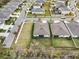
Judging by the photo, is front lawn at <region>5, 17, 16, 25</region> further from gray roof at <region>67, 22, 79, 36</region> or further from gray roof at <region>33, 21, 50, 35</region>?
gray roof at <region>67, 22, 79, 36</region>

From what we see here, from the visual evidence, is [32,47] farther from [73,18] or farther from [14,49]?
[73,18]

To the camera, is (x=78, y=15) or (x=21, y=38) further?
(x=78, y=15)

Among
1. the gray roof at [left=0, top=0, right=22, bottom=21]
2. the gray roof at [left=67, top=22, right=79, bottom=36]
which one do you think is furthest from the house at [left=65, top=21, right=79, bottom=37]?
the gray roof at [left=0, top=0, right=22, bottom=21]

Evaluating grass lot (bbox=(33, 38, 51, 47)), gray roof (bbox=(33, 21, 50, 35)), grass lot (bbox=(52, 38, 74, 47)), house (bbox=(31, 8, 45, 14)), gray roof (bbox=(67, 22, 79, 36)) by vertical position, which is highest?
gray roof (bbox=(33, 21, 50, 35))

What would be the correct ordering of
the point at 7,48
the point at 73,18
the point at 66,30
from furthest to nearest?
the point at 73,18, the point at 66,30, the point at 7,48

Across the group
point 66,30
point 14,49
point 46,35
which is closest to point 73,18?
point 66,30

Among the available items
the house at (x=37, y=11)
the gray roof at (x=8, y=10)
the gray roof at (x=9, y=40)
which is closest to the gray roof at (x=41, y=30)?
the gray roof at (x=9, y=40)

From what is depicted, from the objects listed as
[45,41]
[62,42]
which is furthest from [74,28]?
[45,41]

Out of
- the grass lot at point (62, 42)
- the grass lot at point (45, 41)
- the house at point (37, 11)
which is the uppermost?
the grass lot at point (45, 41)

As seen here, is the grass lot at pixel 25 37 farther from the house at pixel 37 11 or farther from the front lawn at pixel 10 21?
the house at pixel 37 11
